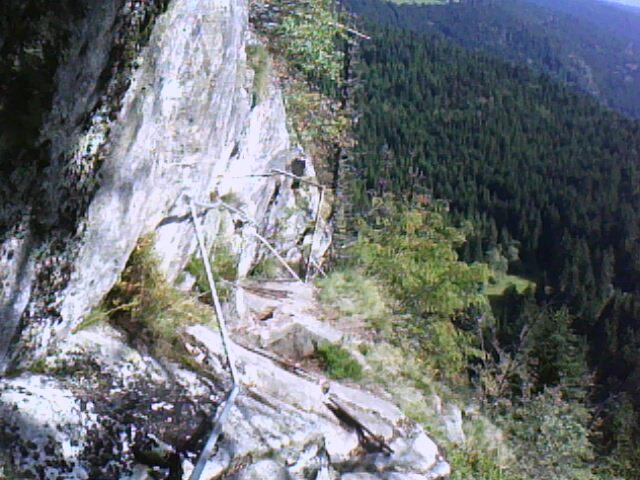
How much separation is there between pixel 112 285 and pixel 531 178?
9632cm

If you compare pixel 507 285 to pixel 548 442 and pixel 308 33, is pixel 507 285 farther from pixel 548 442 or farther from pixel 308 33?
pixel 308 33

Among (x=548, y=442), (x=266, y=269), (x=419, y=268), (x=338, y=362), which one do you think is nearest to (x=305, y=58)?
(x=266, y=269)

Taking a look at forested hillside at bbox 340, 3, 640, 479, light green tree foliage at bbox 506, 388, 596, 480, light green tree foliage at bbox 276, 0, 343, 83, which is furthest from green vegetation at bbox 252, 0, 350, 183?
forested hillside at bbox 340, 3, 640, 479

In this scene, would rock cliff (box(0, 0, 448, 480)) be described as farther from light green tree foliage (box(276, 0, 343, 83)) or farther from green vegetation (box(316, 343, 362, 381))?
light green tree foliage (box(276, 0, 343, 83))

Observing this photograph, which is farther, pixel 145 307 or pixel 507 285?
pixel 507 285

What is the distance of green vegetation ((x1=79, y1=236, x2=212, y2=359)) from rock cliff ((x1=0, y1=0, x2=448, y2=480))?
0.09 meters

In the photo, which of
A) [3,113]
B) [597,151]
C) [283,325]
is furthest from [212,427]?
[597,151]

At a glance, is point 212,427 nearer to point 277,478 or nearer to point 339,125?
Answer: point 277,478

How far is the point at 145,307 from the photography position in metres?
4.29

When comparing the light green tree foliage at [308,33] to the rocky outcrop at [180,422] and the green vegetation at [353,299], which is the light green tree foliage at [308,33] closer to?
the green vegetation at [353,299]

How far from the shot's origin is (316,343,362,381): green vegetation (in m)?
6.14

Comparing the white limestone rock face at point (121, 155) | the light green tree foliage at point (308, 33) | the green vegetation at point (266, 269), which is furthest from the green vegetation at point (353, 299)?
the white limestone rock face at point (121, 155)

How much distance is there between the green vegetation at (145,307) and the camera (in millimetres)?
4129

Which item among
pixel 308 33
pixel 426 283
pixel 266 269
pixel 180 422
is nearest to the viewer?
pixel 180 422
